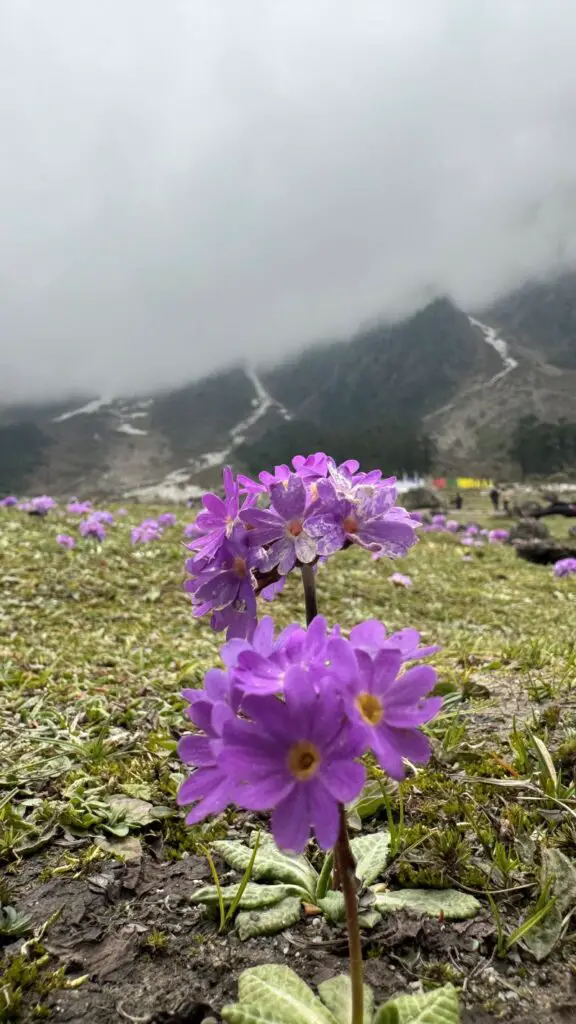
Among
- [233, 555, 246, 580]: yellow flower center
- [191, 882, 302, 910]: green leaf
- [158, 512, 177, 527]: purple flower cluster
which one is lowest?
[158, 512, 177, 527]: purple flower cluster

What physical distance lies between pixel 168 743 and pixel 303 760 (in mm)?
2038

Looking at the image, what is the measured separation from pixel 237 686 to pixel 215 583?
0.54m

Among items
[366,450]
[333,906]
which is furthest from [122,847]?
[366,450]

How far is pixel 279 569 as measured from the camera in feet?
5.42

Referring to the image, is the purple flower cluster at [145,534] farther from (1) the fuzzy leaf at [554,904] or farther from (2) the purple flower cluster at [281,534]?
(1) the fuzzy leaf at [554,904]

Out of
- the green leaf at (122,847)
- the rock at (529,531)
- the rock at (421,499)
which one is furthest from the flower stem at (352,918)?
the rock at (421,499)

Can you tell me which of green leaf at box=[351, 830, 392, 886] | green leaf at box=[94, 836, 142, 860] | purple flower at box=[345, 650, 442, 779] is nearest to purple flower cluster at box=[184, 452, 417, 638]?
purple flower at box=[345, 650, 442, 779]

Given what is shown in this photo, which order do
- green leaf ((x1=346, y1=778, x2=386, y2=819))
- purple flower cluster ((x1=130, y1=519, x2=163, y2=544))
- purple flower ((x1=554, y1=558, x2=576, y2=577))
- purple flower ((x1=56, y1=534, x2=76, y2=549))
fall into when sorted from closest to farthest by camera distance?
green leaf ((x1=346, y1=778, x2=386, y2=819)) < purple flower ((x1=56, y1=534, x2=76, y2=549)) < purple flower cluster ((x1=130, y1=519, x2=163, y2=544)) < purple flower ((x1=554, y1=558, x2=576, y2=577))

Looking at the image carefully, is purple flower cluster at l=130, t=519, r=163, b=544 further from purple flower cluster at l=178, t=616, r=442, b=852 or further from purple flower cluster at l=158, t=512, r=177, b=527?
purple flower cluster at l=178, t=616, r=442, b=852

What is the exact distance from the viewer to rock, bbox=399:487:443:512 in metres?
40.8

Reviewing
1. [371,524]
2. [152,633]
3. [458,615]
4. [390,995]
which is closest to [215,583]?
[371,524]

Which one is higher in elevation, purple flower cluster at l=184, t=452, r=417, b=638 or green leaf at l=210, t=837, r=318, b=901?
purple flower cluster at l=184, t=452, r=417, b=638

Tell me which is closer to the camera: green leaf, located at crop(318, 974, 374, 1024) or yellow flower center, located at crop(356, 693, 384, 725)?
yellow flower center, located at crop(356, 693, 384, 725)

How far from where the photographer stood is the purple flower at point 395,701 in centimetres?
118
